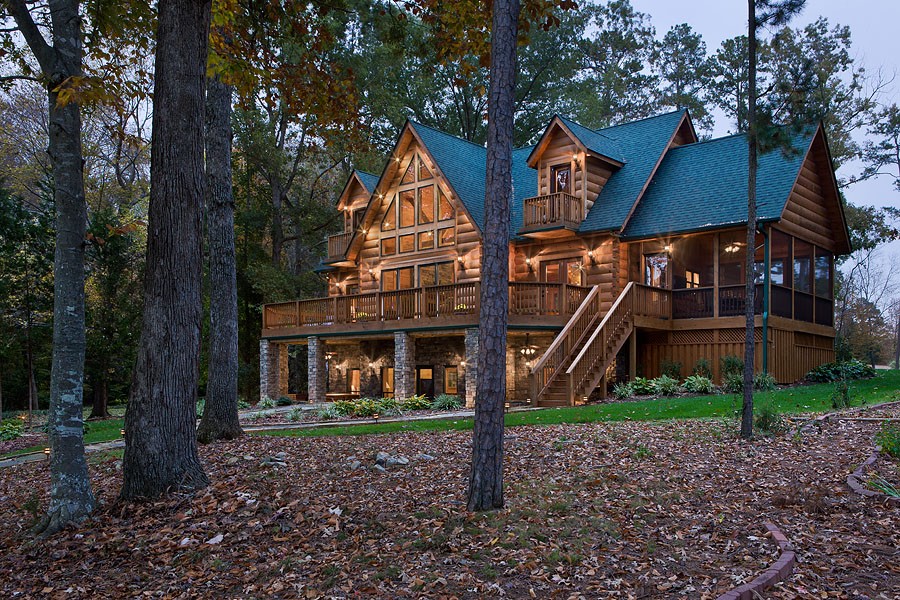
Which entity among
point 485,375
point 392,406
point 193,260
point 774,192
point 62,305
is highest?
point 774,192

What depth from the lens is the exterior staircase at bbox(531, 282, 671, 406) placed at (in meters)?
16.3

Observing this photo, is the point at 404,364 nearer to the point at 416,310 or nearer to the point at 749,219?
the point at 416,310

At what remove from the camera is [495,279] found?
598cm

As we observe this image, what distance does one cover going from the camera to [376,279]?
25.3 metres

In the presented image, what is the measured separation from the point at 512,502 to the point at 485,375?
4.53 ft

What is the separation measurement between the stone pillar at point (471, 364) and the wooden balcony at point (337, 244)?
29.8 feet

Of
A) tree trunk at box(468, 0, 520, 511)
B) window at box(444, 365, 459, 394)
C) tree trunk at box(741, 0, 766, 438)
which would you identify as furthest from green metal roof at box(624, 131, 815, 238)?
tree trunk at box(468, 0, 520, 511)

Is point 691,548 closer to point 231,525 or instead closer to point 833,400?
point 231,525

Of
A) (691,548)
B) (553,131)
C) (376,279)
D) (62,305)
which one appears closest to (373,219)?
(376,279)

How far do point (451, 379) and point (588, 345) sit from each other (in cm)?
692

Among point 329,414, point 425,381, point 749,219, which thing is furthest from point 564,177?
point 749,219

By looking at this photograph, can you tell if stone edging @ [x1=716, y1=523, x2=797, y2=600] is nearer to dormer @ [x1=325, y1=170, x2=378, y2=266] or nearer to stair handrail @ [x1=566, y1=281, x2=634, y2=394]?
stair handrail @ [x1=566, y1=281, x2=634, y2=394]

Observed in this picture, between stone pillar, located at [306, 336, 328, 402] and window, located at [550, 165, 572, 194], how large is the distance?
10047 millimetres

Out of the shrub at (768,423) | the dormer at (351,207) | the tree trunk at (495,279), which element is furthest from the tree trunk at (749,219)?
the dormer at (351,207)
